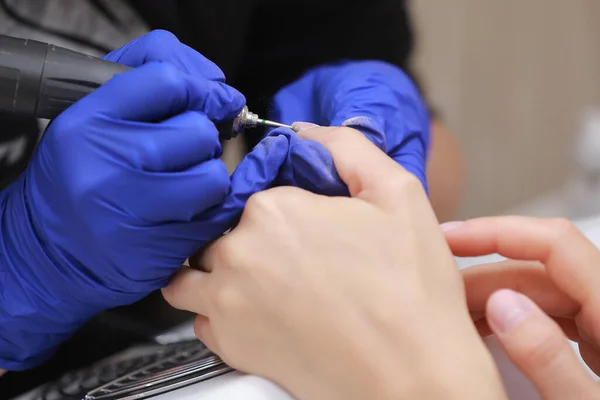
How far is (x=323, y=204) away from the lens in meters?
0.39

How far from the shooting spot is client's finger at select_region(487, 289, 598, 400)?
13.3 inches

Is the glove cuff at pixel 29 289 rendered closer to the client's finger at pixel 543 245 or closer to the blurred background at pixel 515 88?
the client's finger at pixel 543 245

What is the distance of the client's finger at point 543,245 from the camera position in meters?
0.39

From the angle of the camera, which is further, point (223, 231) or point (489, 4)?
point (489, 4)

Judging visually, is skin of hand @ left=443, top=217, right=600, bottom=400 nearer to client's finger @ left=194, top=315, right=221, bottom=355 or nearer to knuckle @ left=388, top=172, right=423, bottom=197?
knuckle @ left=388, top=172, right=423, bottom=197

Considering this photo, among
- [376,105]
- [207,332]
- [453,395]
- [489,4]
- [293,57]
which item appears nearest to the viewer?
[453,395]

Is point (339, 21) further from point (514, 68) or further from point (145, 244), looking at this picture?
point (514, 68)

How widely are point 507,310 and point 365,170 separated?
0.13 meters

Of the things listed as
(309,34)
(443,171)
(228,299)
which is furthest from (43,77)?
(443,171)

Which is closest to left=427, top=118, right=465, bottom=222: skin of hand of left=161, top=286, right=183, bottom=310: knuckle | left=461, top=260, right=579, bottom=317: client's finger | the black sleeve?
the black sleeve

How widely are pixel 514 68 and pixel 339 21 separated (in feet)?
2.64

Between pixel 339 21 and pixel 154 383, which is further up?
pixel 339 21

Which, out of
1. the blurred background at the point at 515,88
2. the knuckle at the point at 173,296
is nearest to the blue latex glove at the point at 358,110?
the knuckle at the point at 173,296

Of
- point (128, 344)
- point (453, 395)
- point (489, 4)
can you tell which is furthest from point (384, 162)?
point (489, 4)
